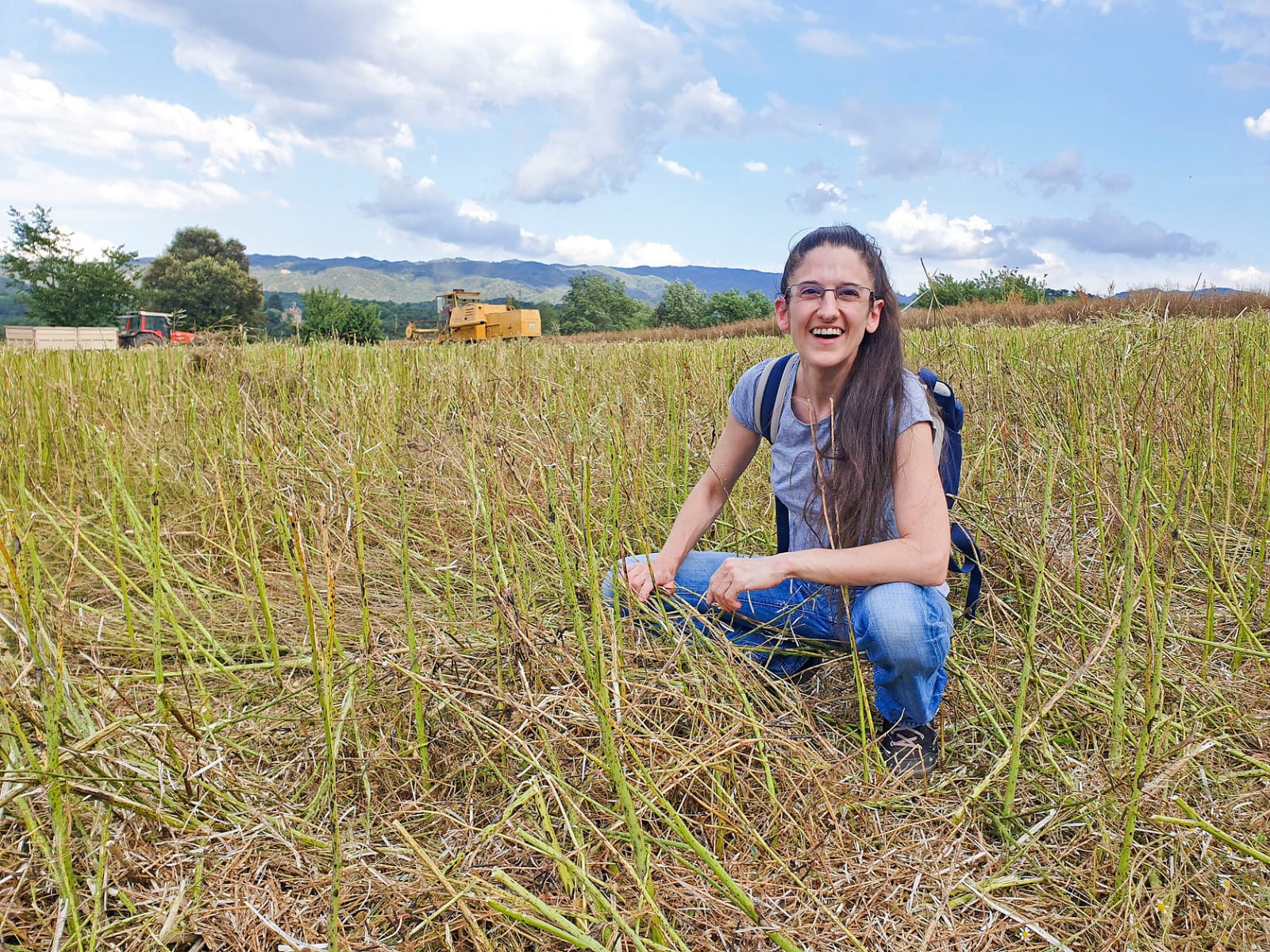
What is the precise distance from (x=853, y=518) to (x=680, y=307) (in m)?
32.0

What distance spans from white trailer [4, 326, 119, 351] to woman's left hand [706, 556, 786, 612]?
414 cm

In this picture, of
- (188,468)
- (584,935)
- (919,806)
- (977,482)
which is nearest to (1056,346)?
(977,482)

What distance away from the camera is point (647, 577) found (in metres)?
1.51

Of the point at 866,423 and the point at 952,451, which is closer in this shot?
the point at 866,423

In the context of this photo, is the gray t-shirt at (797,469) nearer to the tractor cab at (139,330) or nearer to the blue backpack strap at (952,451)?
the blue backpack strap at (952,451)

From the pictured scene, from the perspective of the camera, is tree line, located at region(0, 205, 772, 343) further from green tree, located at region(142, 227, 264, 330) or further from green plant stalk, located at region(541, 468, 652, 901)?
green plant stalk, located at region(541, 468, 652, 901)

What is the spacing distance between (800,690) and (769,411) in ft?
1.96

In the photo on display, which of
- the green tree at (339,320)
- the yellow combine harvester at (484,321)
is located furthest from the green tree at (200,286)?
the green tree at (339,320)

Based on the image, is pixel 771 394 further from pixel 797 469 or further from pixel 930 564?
pixel 930 564

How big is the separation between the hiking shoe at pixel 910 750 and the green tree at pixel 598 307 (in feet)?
108

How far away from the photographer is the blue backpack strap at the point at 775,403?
1596 millimetres

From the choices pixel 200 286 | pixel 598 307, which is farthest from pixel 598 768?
pixel 200 286

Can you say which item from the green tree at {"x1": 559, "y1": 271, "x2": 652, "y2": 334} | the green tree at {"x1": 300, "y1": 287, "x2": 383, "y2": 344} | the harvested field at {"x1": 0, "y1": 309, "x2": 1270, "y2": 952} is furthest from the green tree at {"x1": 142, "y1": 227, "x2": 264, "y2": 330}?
the harvested field at {"x1": 0, "y1": 309, "x2": 1270, "y2": 952}

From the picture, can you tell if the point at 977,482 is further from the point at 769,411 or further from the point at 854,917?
the point at 854,917
